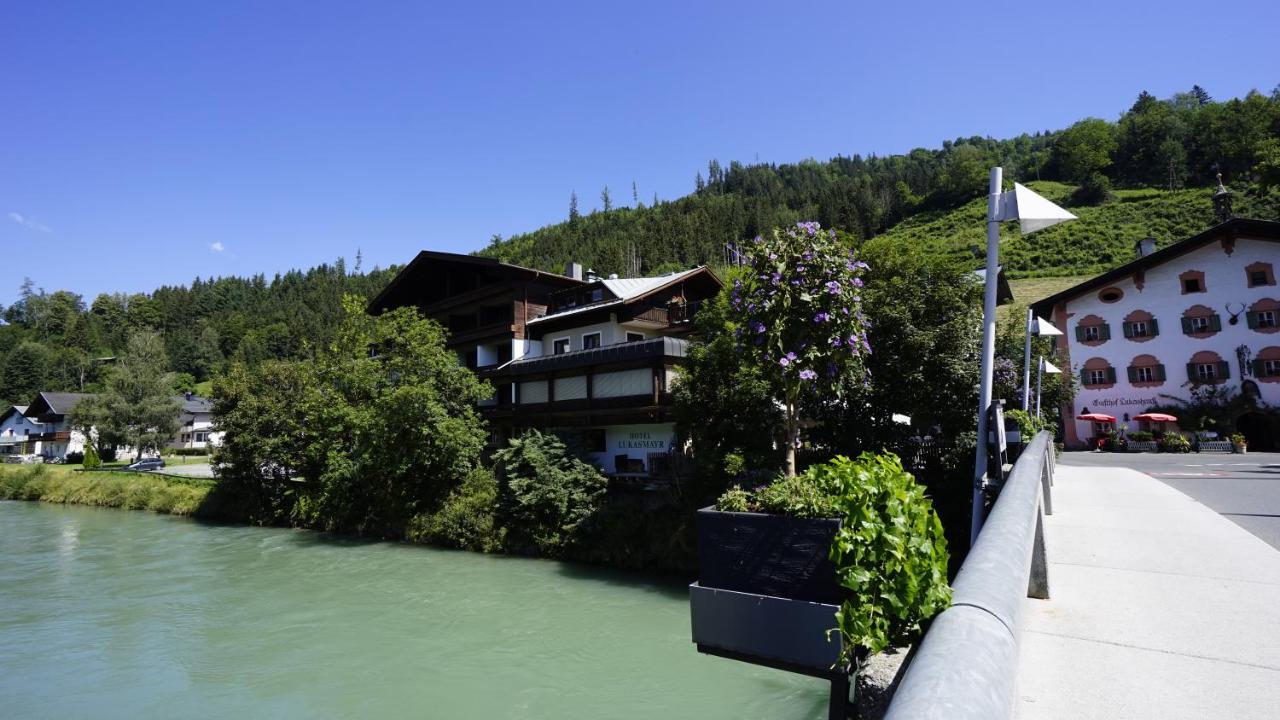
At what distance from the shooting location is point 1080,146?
106m

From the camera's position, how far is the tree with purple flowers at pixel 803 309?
9.16m

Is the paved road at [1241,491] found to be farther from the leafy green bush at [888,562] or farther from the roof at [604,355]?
the roof at [604,355]

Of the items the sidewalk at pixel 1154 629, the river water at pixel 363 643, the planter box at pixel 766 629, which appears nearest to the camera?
the sidewalk at pixel 1154 629

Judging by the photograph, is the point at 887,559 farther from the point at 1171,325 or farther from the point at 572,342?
the point at 1171,325

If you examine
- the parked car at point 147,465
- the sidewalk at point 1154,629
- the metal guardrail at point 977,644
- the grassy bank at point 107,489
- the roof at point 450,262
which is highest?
the roof at point 450,262

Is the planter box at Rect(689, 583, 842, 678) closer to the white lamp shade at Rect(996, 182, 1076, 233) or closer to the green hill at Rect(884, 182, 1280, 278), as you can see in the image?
the white lamp shade at Rect(996, 182, 1076, 233)

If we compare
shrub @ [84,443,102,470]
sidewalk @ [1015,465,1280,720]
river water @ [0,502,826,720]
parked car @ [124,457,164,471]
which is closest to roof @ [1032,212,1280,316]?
river water @ [0,502,826,720]

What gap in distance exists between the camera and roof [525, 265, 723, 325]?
98.8ft

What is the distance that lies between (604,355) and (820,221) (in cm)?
9019

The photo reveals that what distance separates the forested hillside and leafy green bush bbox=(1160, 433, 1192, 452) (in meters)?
42.7

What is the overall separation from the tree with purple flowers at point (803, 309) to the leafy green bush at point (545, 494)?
46.0 feet

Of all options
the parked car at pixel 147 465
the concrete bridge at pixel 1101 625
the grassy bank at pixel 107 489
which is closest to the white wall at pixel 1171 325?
the concrete bridge at pixel 1101 625

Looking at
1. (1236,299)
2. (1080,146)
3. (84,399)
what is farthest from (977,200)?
(84,399)

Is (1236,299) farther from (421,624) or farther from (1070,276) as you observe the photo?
(421,624)
